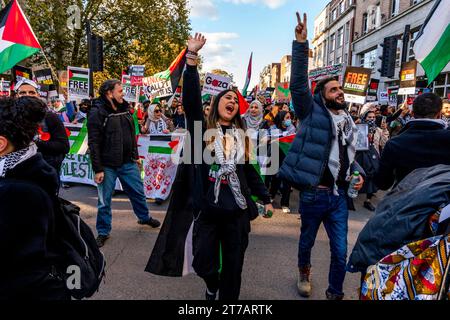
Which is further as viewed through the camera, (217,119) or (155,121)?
(155,121)

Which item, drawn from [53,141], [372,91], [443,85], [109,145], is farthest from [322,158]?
[443,85]

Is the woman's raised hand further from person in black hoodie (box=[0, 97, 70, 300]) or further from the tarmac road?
the tarmac road

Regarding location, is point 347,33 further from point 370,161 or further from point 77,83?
point 370,161

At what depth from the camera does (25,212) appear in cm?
156

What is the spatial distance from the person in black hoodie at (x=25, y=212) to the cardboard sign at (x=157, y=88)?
7.53 m

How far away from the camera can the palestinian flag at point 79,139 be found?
24.2 feet

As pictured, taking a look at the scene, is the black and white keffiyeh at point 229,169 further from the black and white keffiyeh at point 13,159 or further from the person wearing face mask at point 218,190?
the black and white keffiyeh at point 13,159

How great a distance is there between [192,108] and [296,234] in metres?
2.94

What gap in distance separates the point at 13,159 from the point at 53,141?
2.49 meters

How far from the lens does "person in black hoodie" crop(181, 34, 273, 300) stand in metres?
2.63

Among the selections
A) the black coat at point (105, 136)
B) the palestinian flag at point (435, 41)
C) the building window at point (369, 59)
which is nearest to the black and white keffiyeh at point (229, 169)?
the palestinian flag at point (435, 41)

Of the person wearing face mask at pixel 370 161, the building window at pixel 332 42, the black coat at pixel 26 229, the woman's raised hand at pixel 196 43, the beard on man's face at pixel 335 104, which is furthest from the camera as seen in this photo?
the building window at pixel 332 42
